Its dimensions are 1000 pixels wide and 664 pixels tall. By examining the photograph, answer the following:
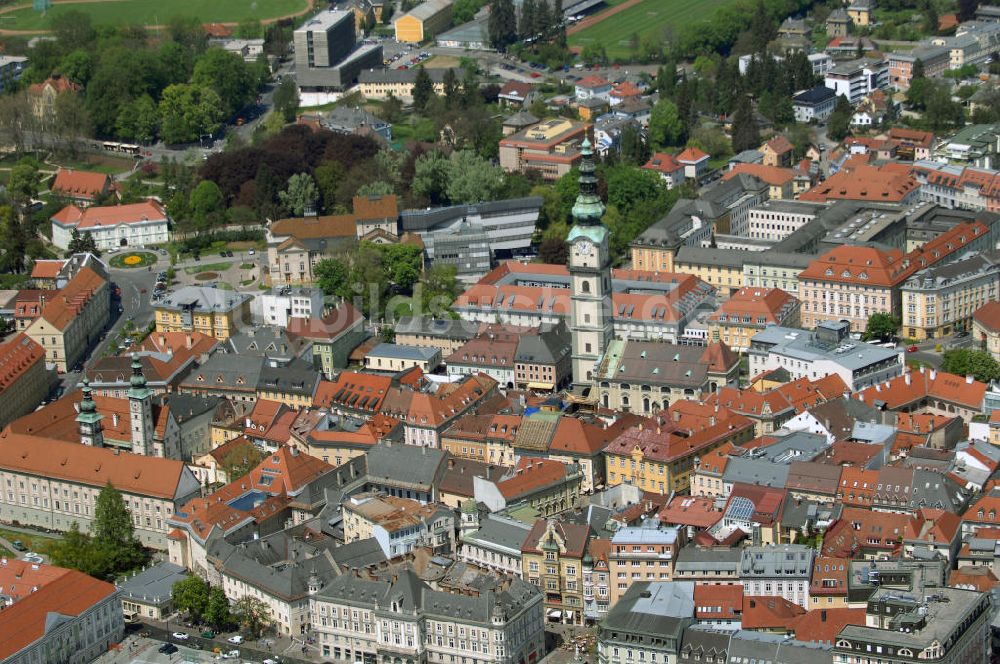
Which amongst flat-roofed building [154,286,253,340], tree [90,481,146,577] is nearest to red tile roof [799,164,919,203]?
flat-roofed building [154,286,253,340]

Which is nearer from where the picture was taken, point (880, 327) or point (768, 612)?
point (768, 612)

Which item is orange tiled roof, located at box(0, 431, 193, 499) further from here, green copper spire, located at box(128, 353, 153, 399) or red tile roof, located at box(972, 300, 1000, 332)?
red tile roof, located at box(972, 300, 1000, 332)

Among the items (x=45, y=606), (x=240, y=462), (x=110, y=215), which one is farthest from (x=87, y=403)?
(x=110, y=215)

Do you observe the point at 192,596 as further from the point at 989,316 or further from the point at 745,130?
the point at 745,130

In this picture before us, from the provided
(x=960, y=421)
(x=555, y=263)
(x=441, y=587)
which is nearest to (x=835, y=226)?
(x=555, y=263)

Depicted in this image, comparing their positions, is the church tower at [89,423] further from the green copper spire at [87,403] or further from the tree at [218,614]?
the tree at [218,614]

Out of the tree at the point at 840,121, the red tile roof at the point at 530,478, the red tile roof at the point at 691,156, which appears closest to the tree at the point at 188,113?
the red tile roof at the point at 691,156
